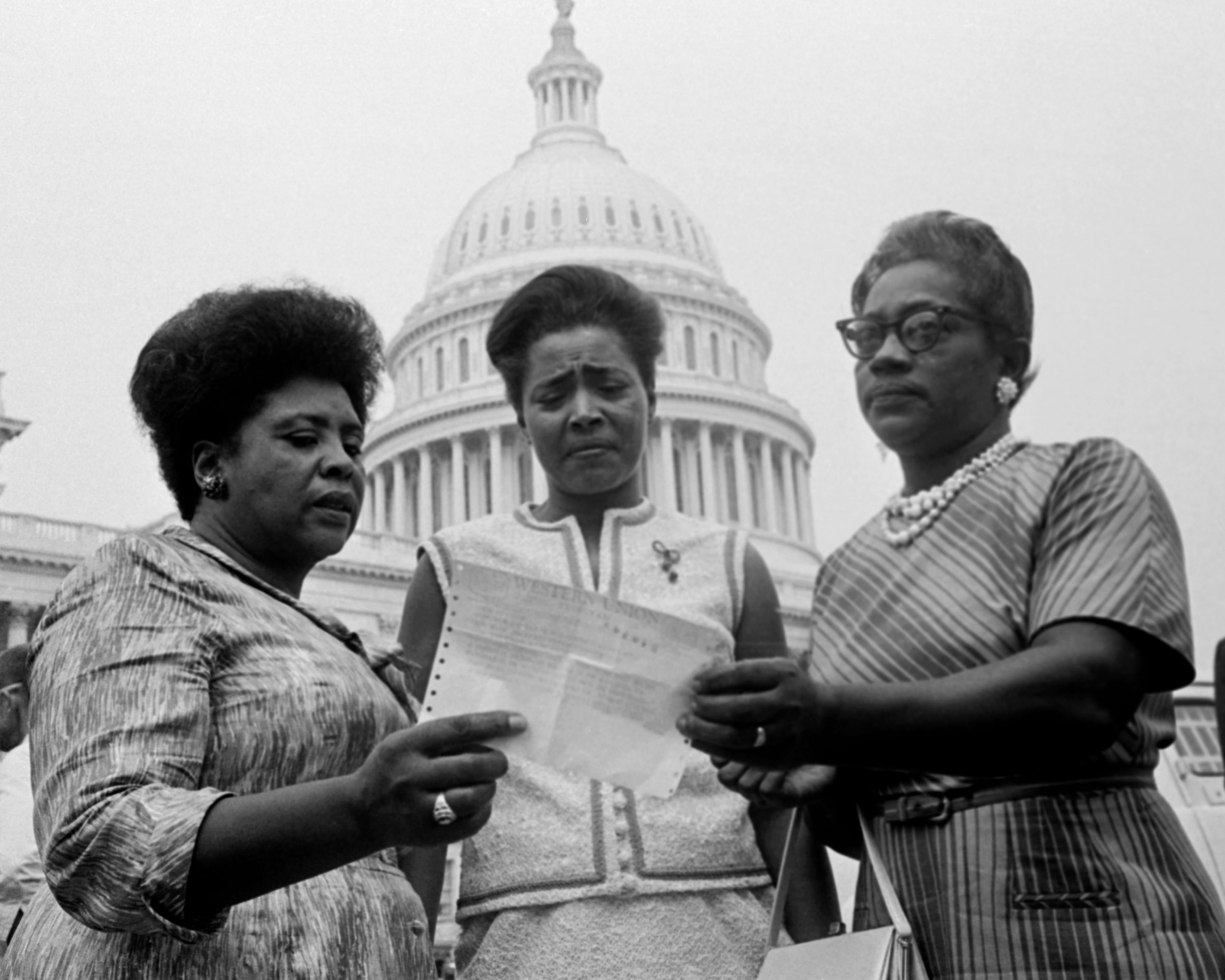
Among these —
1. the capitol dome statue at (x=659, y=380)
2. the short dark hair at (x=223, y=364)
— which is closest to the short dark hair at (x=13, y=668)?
the short dark hair at (x=223, y=364)

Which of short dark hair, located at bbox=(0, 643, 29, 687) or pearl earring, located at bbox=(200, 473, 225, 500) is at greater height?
short dark hair, located at bbox=(0, 643, 29, 687)

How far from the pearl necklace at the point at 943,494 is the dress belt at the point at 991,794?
45 cm

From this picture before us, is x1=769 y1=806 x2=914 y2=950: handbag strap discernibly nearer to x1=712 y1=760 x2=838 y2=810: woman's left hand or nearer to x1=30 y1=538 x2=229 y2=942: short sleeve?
x1=712 y1=760 x2=838 y2=810: woman's left hand

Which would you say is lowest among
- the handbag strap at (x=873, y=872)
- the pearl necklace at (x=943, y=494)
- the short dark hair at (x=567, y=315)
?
the handbag strap at (x=873, y=872)

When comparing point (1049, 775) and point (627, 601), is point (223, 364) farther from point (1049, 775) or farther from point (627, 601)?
point (1049, 775)

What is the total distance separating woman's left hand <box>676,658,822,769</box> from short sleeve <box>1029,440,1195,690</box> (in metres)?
0.45

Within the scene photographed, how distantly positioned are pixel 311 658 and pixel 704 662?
0.69 metres

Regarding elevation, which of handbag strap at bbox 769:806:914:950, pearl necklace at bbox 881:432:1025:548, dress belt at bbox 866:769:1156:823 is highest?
pearl necklace at bbox 881:432:1025:548

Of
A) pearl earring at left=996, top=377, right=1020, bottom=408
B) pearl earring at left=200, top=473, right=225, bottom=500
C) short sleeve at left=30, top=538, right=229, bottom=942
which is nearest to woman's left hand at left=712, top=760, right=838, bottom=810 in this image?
pearl earring at left=996, top=377, right=1020, bottom=408

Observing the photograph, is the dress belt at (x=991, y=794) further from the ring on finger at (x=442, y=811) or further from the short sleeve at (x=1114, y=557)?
the ring on finger at (x=442, y=811)

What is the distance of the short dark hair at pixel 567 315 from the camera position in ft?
10.6

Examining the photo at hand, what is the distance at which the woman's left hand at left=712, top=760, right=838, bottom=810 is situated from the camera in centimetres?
240

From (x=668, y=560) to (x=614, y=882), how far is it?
2.29ft

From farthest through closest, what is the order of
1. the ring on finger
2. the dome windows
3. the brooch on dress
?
the dome windows, the brooch on dress, the ring on finger
